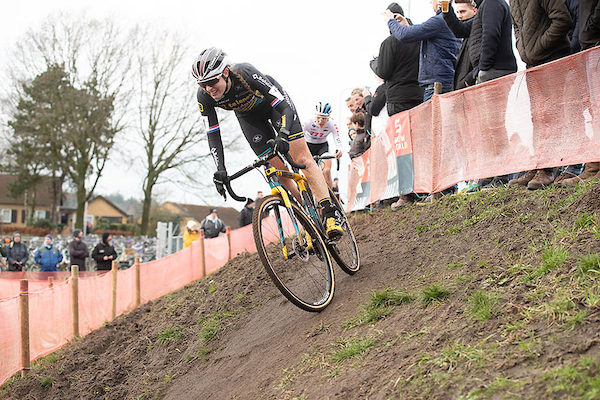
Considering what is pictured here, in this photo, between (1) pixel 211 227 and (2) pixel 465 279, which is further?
(1) pixel 211 227

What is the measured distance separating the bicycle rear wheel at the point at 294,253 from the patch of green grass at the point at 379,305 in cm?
57

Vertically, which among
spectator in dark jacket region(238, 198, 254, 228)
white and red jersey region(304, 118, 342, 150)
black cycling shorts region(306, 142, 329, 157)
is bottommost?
spectator in dark jacket region(238, 198, 254, 228)

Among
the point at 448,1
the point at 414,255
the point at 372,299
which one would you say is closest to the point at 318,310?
the point at 372,299

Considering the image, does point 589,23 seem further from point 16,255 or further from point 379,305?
point 16,255

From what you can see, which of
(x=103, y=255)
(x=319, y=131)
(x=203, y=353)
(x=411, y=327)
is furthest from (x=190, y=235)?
(x=411, y=327)

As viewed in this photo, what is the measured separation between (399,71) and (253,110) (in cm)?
392

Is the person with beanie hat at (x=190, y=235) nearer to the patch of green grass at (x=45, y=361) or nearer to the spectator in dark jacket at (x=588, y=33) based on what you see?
the patch of green grass at (x=45, y=361)

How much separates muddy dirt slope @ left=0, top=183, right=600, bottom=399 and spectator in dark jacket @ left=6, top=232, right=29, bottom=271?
11624mm

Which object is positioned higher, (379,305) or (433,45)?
(433,45)

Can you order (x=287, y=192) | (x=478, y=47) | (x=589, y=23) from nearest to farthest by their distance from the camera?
(x=287, y=192) → (x=589, y=23) → (x=478, y=47)

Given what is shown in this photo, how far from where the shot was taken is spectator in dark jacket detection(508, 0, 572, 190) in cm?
618

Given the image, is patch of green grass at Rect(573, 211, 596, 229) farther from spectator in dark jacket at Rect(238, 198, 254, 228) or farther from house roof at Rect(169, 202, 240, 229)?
house roof at Rect(169, 202, 240, 229)

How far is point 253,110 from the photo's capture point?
6.08 m

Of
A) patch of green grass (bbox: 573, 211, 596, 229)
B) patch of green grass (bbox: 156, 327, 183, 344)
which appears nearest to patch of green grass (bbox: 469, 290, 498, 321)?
patch of green grass (bbox: 573, 211, 596, 229)
